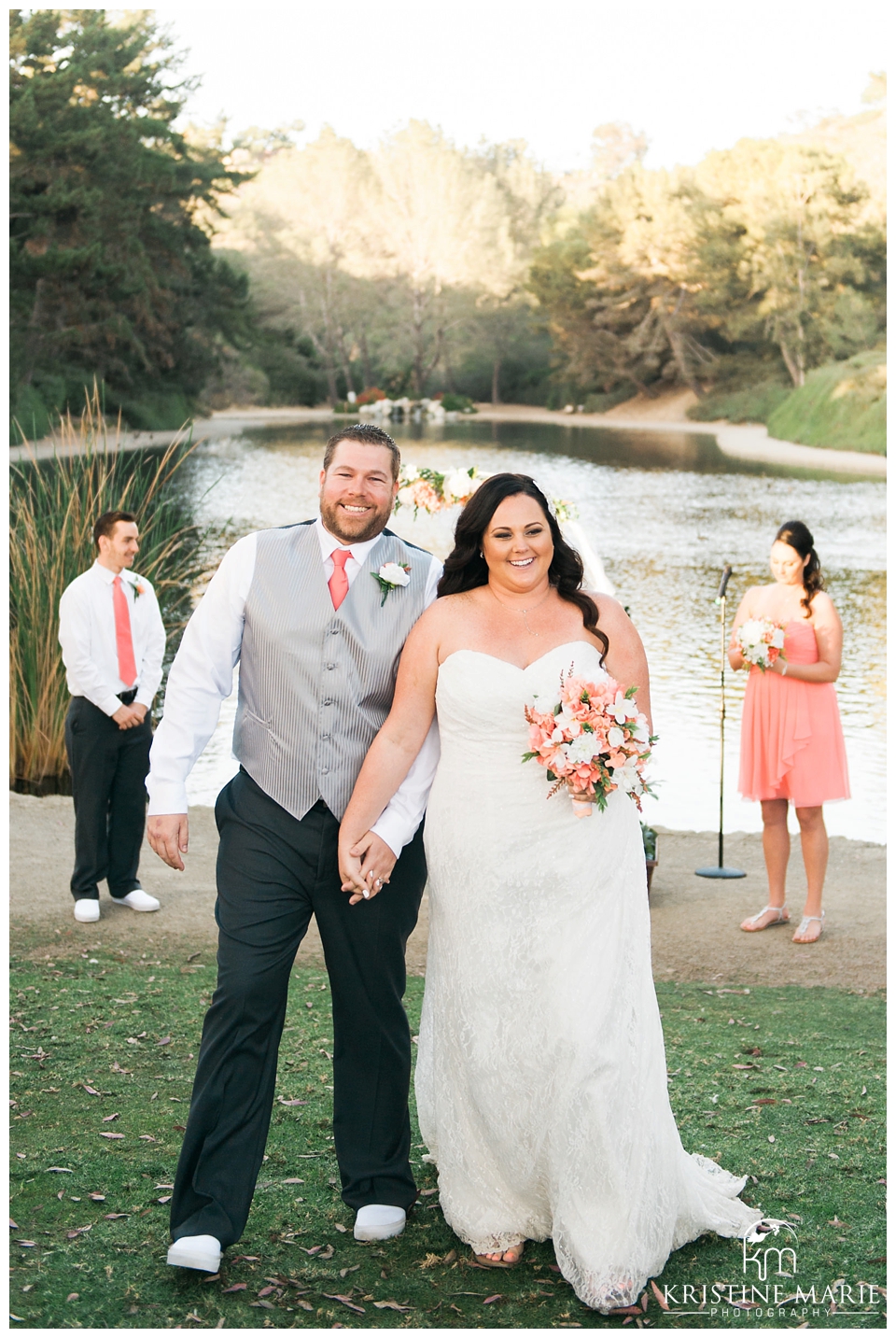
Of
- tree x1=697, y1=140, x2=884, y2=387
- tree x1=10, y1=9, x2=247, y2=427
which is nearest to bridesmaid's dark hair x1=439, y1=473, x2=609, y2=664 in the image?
tree x1=10, y1=9, x2=247, y2=427

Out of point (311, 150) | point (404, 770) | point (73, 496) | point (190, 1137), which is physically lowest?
point (190, 1137)

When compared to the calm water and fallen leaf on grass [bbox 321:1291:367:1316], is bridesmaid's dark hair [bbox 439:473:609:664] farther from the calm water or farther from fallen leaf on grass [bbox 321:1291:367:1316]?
the calm water

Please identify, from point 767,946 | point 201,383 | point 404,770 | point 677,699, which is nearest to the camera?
point 404,770

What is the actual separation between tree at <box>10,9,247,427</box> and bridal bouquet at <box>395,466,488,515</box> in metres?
19.6

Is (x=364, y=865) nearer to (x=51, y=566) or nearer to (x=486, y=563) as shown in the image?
(x=486, y=563)

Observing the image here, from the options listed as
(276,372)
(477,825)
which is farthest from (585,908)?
(276,372)

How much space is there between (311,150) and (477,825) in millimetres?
75429

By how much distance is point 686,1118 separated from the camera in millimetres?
4410

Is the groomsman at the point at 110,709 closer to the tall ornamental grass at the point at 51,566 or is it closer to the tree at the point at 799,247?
the tall ornamental grass at the point at 51,566

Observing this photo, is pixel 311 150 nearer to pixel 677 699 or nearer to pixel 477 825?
pixel 677 699

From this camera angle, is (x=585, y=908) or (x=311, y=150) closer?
(x=585, y=908)

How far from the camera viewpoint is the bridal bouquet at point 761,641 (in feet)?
22.6

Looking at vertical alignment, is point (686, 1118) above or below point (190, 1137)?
below

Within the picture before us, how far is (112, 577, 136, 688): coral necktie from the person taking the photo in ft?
23.9
